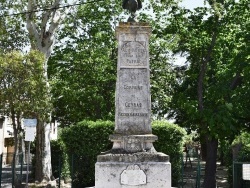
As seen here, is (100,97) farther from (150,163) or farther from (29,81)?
(150,163)

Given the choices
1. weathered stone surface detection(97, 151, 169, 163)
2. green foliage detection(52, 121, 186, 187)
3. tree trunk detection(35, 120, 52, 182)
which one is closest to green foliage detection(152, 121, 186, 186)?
green foliage detection(52, 121, 186, 187)

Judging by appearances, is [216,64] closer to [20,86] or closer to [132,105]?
[20,86]

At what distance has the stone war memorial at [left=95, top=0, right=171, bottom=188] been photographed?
8070 millimetres

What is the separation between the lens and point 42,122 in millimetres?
17938

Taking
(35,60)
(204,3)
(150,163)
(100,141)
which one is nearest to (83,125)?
(100,141)

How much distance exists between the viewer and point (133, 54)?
8875mm

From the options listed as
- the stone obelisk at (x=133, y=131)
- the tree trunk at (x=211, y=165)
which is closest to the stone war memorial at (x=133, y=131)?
the stone obelisk at (x=133, y=131)

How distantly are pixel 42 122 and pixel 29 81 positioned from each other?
2938 millimetres

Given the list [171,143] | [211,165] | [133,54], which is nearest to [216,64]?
[211,165]

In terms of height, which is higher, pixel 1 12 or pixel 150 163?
pixel 1 12

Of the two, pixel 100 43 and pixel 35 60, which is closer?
pixel 35 60

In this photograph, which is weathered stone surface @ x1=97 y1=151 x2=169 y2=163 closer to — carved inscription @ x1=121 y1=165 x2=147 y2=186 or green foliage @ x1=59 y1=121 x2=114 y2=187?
carved inscription @ x1=121 y1=165 x2=147 y2=186

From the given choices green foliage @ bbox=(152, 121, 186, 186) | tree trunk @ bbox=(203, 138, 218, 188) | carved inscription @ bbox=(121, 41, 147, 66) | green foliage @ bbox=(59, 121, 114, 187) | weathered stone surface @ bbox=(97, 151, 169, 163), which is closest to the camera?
weathered stone surface @ bbox=(97, 151, 169, 163)

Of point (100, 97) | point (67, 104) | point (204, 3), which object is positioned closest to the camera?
point (204, 3)
